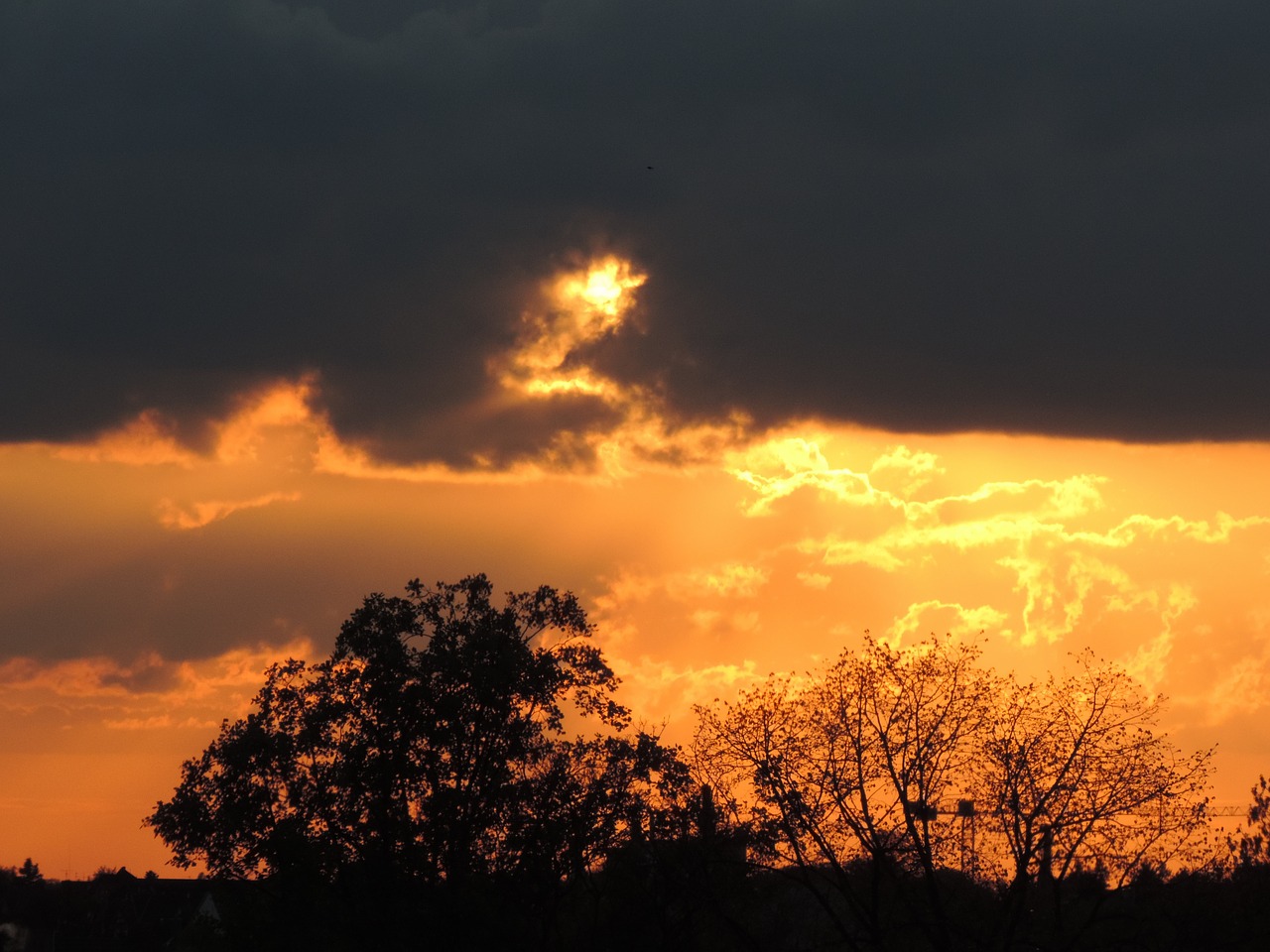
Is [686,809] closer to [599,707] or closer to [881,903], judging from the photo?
[599,707]

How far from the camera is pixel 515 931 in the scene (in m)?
60.9

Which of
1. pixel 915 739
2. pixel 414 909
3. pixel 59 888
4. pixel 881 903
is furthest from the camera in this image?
pixel 59 888

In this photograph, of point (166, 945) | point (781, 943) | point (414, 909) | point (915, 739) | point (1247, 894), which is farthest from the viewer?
point (166, 945)

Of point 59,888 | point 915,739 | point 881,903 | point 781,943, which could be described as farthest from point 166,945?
point 915,739

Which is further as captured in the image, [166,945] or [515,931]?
[166,945]

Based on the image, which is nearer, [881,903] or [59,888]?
[881,903]

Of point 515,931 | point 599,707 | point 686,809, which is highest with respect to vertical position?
point 599,707

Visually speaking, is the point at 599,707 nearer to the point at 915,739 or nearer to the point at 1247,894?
the point at 915,739

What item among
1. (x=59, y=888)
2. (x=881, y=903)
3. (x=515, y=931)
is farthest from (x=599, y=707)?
(x=59, y=888)

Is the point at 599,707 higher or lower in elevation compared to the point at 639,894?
higher

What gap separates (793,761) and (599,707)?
349 inches

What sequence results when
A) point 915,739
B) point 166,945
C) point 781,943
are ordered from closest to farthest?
point 915,739 → point 781,943 → point 166,945

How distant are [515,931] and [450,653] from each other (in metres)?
11.8

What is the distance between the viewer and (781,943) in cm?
9012
